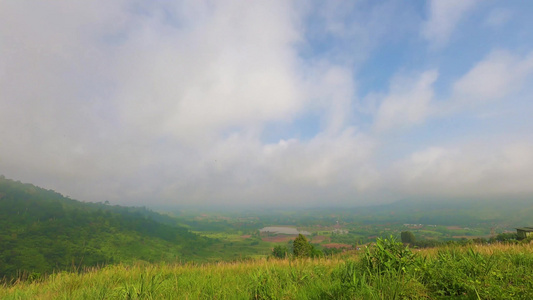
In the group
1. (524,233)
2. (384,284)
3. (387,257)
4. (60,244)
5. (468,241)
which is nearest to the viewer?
(384,284)

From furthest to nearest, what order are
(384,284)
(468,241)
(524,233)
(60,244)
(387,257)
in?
(60,244) → (524,233) → (468,241) → (387,257) → (384,284)

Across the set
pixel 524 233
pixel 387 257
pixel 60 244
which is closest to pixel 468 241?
pixel 387 257

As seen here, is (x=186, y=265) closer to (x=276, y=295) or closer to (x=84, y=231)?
(x=276, y=295)

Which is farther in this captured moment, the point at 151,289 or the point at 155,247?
the point at 155,247

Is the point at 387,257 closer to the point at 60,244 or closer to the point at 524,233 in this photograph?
the point at 524,233

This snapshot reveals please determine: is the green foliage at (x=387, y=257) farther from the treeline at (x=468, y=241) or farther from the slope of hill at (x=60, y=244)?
the slope of hill at (x=60, y=244)

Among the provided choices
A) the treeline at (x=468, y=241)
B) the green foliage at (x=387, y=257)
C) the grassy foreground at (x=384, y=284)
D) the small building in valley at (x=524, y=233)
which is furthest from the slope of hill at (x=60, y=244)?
the green foliage at (x=387, y=257)

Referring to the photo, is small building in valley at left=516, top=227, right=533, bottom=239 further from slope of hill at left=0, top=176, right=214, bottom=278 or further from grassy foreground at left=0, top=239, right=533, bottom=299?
slope of hill at left=0, top=176, right=214, bottom=278

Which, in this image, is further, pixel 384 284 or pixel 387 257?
pixel 387 257

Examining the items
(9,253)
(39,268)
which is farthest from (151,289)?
(9,253)

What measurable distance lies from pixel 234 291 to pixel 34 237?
720 feet

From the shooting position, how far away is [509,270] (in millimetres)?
5281

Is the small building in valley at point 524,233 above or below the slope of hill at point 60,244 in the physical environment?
above

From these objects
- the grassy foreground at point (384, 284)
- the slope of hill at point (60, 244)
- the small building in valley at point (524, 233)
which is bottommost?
the slope of hill at point (60, 244)
